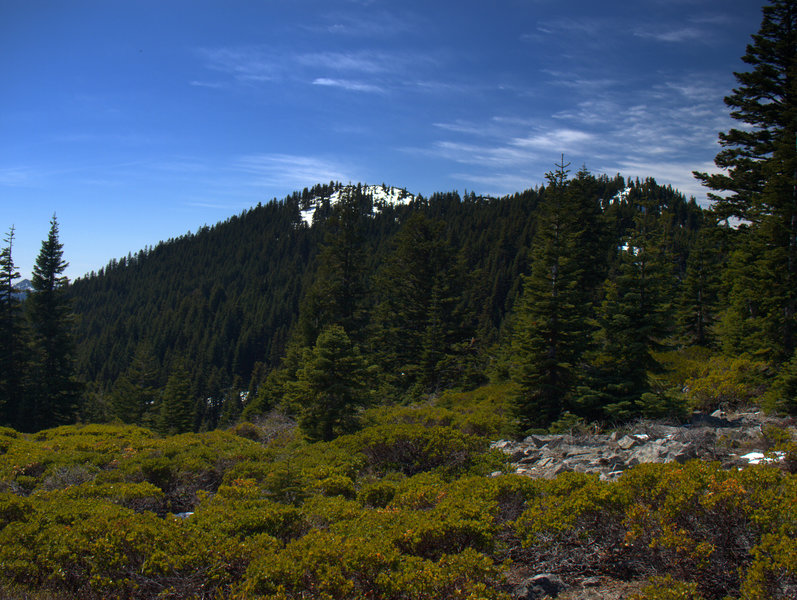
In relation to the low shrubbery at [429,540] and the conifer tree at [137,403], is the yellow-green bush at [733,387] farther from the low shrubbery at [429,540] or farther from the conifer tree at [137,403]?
the conifer tree at [137,403]

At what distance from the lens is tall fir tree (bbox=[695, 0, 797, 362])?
12406 millimetres

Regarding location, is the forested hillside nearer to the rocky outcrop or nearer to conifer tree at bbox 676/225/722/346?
conifer tree at bbox 676/225/722/346

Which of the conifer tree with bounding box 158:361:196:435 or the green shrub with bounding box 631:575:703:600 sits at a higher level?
the green shrub with bounding box 631:575:703:600

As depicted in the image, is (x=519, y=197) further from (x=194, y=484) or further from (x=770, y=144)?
(x=194, y=484)

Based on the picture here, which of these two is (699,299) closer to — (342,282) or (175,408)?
(342,282)

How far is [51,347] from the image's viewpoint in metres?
30.4

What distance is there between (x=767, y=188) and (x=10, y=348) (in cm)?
4080

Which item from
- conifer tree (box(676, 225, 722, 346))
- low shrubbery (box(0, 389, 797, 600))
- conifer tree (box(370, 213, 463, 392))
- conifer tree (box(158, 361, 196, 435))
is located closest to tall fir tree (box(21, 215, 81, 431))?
conifer tree (box(158, 361, 196, 435))

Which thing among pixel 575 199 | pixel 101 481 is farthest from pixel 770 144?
pixel 101 481

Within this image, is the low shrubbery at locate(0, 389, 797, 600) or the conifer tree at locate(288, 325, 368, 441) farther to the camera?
the conifer tree at locate(288, 325, 368, 441)

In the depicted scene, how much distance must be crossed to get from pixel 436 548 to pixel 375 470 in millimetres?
4880

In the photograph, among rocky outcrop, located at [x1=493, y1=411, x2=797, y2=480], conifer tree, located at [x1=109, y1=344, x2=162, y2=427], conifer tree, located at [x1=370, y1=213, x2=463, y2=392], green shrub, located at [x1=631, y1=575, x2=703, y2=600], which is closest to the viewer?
green shrub, located at [x1=631, y1=575, x2=703, y2=600]

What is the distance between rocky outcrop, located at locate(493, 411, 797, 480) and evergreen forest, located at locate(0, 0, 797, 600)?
60cm

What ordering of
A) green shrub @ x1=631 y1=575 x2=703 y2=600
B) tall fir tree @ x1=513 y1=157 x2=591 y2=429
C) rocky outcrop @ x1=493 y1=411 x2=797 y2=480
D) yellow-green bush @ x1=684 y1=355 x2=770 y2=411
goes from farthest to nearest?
tall fir tree @ x1=513 y1=157 x2=591 y2=429 → yellow-green bush @ x1=684 y1=355 x2=770 y2=411 → rocky outcrop @ x1=493 y1=411 x2=797 y2=480 → green shrub @ x1=631 y1=575 x2=703 y2=600
